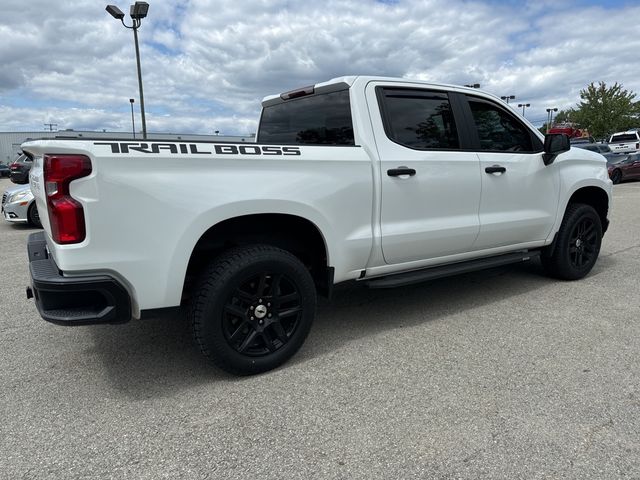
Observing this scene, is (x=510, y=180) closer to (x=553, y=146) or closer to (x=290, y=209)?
(x=553, y=146)

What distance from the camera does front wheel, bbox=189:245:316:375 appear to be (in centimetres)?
279

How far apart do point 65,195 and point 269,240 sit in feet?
4.16

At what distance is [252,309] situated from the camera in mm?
2975

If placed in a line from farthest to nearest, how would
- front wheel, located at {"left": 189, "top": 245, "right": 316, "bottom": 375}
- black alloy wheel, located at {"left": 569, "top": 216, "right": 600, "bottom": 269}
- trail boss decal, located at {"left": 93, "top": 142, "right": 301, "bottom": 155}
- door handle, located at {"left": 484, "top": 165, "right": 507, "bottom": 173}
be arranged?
black alloy wheel, located at {"left": 569, "top": 216, "right": 600, "bottom": 269} < door handle, located at {"left": 484, "top": 165, "right": 507, "bottom": 173} < front wheel, located at {"left": 189, "top": 245, "right": 316, "bottom": 375} < trail boss decal, located at {"left": 93, "top": 142, "right": 301, "bottom": 155}

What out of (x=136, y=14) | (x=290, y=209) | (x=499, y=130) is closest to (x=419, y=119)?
(x=499, y=130)

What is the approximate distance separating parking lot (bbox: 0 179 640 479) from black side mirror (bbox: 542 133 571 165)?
134 cm

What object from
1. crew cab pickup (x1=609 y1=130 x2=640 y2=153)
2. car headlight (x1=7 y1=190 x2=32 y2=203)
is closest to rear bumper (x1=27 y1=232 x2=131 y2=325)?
car headlight (x1=7 y1=190 x2=32 y2=203)

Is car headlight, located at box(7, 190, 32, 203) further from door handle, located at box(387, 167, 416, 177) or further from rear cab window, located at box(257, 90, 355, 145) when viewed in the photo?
door handle, located at box(387, 167, 416, 177)

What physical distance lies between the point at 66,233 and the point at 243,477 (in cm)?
146

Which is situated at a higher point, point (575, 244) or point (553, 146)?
point (553, 146)

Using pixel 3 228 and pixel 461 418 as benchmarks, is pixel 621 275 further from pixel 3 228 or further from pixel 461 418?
pixel 3 228

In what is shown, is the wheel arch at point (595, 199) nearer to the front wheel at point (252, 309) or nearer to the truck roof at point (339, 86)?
the truck roof at point (339, 86)

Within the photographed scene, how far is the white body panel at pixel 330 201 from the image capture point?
8.18ft

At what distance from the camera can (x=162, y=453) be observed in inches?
90.4
